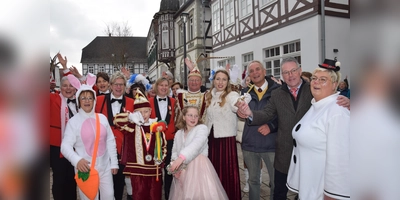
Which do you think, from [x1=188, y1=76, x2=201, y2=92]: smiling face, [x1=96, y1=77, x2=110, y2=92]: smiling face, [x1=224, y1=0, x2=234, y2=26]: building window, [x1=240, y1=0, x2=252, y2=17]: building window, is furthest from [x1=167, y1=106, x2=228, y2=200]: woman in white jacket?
[x1=224, y1=0, x2=234, y2=26]: building window

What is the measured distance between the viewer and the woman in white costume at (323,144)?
198cm

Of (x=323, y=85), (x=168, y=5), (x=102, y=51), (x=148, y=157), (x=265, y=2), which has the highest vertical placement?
(x=102, y=51)

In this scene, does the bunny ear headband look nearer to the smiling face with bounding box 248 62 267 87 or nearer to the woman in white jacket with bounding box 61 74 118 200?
the woman in white jacket with bounding box 61 74 118 200

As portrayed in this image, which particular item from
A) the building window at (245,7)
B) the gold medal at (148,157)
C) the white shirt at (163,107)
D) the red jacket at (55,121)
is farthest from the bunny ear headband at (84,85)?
the building window at (245,7)

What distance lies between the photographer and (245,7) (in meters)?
13.4

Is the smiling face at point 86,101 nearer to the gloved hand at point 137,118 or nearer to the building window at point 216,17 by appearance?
the gloved hand at point 137,118

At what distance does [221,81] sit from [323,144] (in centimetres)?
184

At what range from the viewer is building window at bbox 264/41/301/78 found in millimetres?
10367

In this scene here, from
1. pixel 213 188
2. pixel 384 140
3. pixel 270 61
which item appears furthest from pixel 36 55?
pixel 270 61

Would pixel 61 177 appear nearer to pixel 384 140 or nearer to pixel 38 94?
pixel 38 94

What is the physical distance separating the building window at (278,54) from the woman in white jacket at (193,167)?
7.74 metres

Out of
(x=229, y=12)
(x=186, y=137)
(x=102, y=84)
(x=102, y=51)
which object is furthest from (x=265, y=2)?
(x=102, y=51)

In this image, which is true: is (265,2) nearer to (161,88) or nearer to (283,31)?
(283,31)

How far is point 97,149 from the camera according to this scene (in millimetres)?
3119
